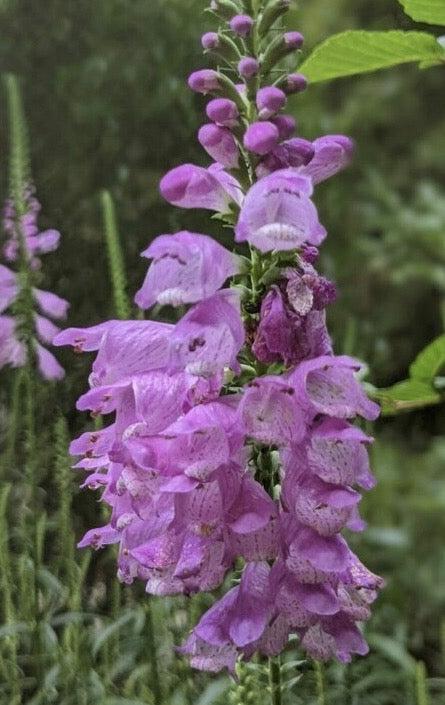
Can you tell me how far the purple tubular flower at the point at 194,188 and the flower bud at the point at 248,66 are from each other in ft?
0.14

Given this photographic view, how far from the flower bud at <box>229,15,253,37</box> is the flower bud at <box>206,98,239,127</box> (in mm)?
27

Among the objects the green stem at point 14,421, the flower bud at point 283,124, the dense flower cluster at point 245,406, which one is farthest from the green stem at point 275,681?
the green stem at point 14,421

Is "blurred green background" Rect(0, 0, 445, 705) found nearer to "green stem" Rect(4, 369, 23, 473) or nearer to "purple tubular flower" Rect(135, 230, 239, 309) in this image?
"green stem" Rect(4, 369, 23, 473)

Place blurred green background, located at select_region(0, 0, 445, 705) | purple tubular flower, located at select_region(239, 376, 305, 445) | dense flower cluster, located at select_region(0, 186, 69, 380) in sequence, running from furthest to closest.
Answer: blurred green background, located at select_region(0, 0, 445, 705)
dense flower cluster, located at select_region(0, 186, 69, 380)
purple tubular flower, located at select_region(239, 376, 305, 445)

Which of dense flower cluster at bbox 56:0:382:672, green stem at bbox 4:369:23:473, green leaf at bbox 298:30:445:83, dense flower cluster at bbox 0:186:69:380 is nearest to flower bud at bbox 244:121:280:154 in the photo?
dense flower cluster at bbox 56:0:382:672

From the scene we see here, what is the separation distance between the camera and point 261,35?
0.39 metres

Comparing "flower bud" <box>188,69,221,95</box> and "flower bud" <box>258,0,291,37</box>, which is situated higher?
"flower bud" <box>258,0,291,37</box>

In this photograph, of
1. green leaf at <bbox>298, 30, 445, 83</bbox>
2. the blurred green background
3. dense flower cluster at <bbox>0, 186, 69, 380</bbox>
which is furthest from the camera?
the blurred green background

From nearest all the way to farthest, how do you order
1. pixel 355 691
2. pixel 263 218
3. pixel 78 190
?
pixel 263 218, pixel 355 691, pixel 78 190

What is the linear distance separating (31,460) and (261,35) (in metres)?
0.34

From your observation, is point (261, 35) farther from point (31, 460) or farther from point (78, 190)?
point (78, 190)

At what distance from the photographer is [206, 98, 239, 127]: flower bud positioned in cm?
36

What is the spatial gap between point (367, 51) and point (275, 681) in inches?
12.1

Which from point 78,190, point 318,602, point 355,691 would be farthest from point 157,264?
point 78,190
